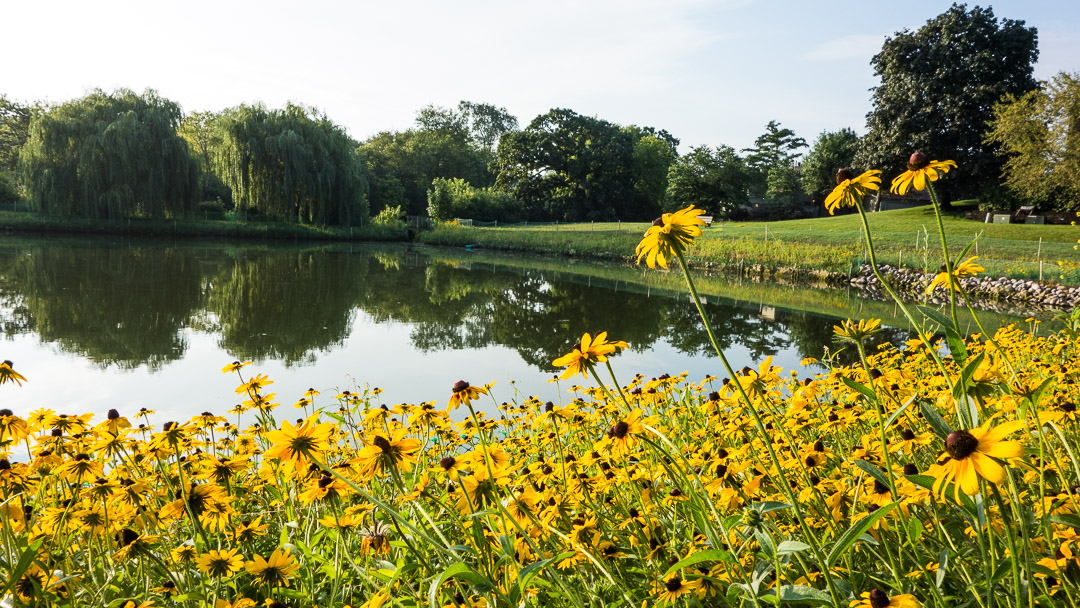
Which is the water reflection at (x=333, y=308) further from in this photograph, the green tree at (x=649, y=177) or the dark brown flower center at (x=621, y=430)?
the green tree at (x=649, y=177)

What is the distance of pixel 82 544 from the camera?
184cm

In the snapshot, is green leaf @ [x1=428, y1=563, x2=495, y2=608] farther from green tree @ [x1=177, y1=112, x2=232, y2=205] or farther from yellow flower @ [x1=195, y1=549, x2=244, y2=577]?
green tree @ [x1=177, y1=112, x2=232, y2=205]

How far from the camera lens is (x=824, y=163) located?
34.3m

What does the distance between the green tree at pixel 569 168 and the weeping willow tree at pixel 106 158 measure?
1917 cm

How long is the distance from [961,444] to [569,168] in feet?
122

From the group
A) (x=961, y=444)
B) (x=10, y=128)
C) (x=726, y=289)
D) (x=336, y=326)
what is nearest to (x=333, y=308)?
(x=336, y=326)

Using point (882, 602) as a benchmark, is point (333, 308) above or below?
below

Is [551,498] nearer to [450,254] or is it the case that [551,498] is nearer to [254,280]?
[254,280]

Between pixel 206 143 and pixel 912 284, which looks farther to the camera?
pixel 206 143

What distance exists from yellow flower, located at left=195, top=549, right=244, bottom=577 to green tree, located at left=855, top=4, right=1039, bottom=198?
85.1 ft

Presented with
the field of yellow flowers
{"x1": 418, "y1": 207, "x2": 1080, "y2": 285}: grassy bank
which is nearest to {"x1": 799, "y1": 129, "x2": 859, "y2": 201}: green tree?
{"x1": 418, "y1": 207, "x2": 1080, "y2": 285}: grassy bank

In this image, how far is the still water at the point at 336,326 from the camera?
541 centimetres

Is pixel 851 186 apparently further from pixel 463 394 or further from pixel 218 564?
pixel 218 564

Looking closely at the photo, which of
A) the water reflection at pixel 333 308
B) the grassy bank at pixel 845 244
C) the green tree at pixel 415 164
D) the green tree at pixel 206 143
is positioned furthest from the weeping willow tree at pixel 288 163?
the green tree at pixel 415 164
